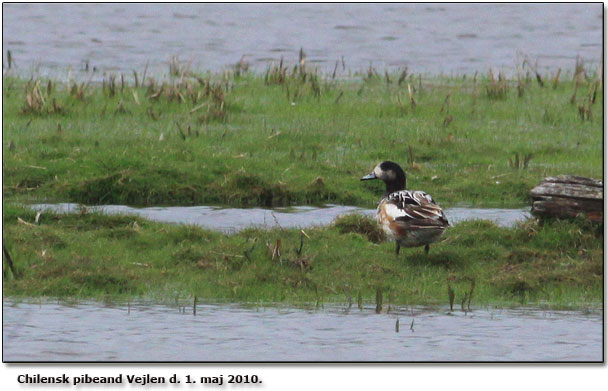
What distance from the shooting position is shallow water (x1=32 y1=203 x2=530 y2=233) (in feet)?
44.4

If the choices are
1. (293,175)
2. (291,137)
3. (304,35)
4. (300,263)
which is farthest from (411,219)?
(304,35)

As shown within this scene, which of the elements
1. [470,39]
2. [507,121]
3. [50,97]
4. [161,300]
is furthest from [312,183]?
[470,39]

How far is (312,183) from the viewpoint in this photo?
1526 centimetres

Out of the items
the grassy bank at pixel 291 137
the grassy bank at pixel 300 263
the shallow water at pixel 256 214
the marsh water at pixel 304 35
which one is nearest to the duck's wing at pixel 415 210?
the grassy bank at pixel 300 263

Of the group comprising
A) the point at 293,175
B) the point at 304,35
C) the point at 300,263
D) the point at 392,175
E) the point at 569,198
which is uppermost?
the point at 569,198

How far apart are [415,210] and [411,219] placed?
14 cm

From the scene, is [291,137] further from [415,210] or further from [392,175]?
[415,210]

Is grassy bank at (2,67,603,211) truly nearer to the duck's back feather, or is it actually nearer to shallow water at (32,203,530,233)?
shallow water at (32,203,530,233)

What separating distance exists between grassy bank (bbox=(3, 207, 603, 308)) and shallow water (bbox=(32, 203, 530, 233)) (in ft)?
2.26

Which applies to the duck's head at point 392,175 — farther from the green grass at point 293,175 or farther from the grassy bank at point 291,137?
the grassy bank at point 291,137

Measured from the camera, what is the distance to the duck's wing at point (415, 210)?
38.2 ft

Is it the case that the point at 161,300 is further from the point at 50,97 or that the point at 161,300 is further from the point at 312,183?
the point at 50,97

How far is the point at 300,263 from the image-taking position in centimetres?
1153

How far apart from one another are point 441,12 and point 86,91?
15.7 m
